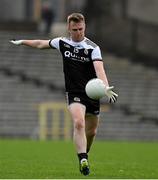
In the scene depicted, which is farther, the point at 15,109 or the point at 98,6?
the point at 98,6

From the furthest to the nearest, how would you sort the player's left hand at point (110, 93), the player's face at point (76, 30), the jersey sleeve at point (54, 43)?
1. the jersey sleeve at point (54, 43)
2. the player's face at point (76, 30)
3. the player's left hand at point (110, 93)

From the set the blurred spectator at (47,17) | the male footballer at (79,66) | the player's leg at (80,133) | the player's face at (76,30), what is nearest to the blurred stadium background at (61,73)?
the blurred spectator at (47,17)

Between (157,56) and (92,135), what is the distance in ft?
78.2

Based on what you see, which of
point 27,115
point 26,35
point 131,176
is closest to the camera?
→ point 131,176

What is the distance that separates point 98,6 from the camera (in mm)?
38625

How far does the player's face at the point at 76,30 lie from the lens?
1463cm

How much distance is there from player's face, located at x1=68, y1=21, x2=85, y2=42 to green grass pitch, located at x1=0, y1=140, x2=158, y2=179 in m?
1.95

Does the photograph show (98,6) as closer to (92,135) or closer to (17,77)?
(17,77)

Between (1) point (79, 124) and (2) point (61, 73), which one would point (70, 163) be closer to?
(1) point (79, 124)

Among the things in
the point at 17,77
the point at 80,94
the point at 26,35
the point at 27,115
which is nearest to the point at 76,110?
the point at 80,94

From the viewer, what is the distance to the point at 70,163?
1783 centimetres

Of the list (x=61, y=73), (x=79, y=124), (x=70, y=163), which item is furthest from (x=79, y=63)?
(x=61, y=73)

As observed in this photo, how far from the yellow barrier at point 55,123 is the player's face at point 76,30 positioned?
1712cm

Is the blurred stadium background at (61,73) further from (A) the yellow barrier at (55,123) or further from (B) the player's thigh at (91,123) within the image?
(B) the player's thigh at (91,123)
